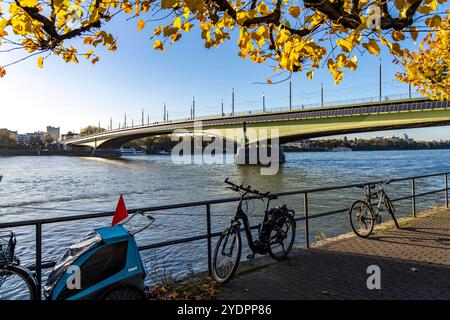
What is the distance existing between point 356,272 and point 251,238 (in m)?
1.51

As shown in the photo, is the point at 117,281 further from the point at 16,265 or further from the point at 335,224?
the point at 335,224

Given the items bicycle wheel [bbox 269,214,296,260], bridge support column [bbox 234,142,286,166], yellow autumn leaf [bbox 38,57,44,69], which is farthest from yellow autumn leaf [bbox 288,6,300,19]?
bridge support column [bbox 234,142,286,166]

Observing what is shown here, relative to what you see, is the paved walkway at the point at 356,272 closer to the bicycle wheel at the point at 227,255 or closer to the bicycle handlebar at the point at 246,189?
the bicycle wheel at the point at 227,255

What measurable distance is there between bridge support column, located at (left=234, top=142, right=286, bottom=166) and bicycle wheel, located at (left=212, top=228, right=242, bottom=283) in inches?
1933

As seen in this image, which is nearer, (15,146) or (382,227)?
(382,227)

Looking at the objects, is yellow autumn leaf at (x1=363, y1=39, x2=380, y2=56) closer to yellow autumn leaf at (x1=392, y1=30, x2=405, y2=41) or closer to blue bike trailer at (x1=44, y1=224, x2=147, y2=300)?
yellow autumn leaf at (x1=392, y1=30, x2=405, y2=41)

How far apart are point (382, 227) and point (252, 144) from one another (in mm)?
48471

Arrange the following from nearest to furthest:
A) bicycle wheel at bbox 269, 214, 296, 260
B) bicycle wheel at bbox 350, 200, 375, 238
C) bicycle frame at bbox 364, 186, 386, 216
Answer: bicycle wheel at bbox 269, 214, 296, 260
bicycle wheel at bbox 350, 200, 375, 238
bicycle frame at bbox 364, 186, 386, 216

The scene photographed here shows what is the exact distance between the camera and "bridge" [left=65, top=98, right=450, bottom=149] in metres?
34.9

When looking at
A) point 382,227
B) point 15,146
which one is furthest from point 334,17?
point 15,146

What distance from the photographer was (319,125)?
43688 mm

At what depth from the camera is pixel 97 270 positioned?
3.47 m

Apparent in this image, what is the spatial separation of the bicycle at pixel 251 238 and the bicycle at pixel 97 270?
152 centimetres

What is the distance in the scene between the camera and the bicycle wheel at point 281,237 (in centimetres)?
592
